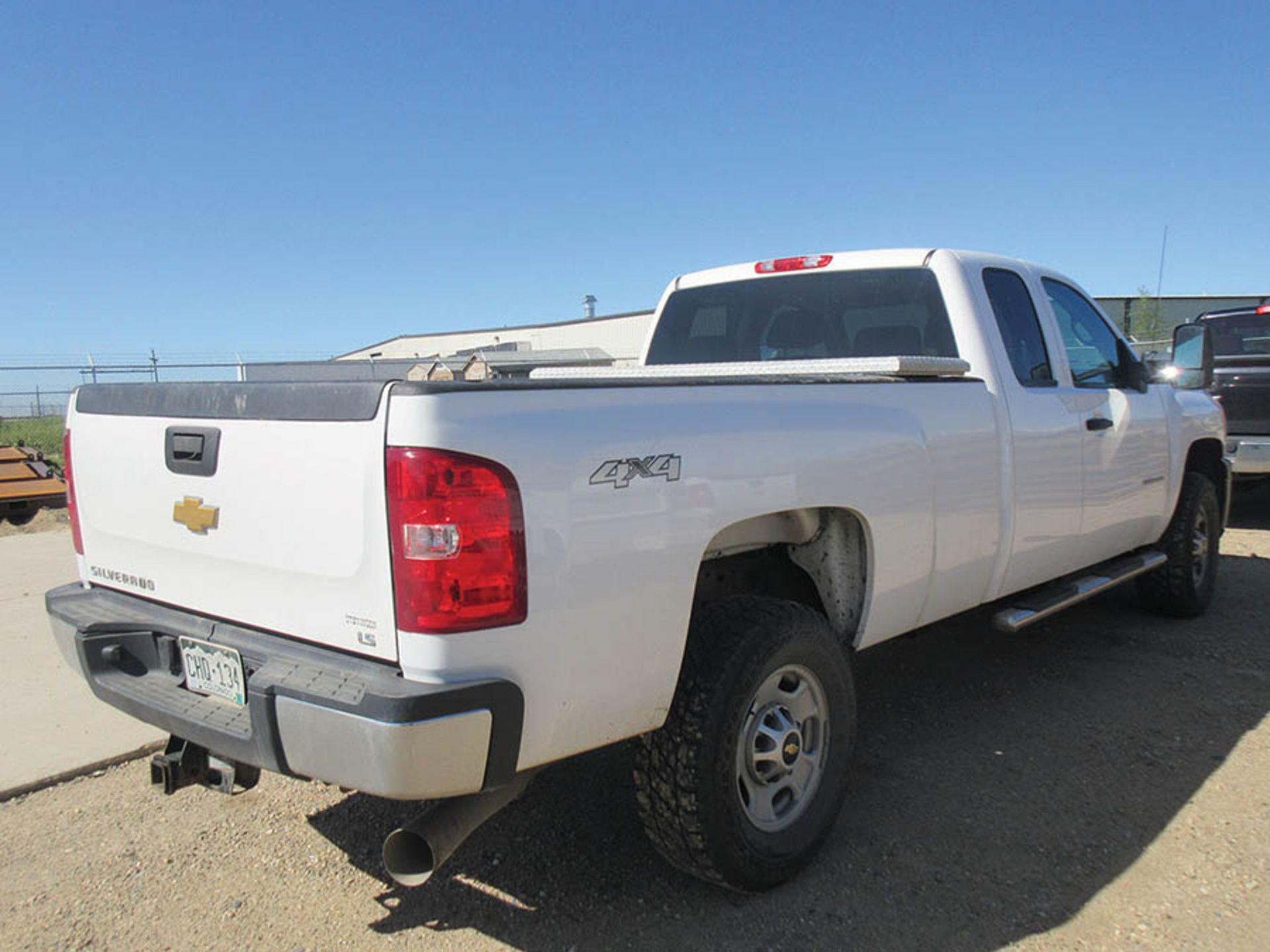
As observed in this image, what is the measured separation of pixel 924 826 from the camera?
10.8 ft

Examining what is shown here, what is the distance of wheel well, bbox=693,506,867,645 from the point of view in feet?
10.1

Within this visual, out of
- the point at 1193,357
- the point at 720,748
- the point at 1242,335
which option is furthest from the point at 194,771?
the point at 1242,335

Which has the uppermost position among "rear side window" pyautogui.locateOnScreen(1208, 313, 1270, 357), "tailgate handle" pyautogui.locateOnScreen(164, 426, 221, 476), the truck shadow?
"rear side window" pyautogui.locateOnScreen(1208, 313, 1270, 357)

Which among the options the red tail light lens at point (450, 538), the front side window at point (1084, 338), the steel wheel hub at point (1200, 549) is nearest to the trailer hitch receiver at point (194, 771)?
the red tail light lens at point (450, 538)

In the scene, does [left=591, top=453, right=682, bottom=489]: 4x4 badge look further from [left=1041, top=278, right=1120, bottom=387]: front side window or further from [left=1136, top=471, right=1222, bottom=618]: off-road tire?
[left=1136, top=471, right=1222, bottom=618]: off-road tire

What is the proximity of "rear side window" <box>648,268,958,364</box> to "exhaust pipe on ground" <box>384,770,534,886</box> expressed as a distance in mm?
2624

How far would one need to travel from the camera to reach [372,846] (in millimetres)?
3246

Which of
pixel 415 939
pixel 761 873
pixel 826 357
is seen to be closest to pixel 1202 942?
pixel 761 873

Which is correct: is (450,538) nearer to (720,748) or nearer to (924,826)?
(720,748)

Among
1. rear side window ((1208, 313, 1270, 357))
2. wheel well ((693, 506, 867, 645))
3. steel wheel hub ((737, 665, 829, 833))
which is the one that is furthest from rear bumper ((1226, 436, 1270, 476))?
steel wheel hub ((737, 665, 829, 833))

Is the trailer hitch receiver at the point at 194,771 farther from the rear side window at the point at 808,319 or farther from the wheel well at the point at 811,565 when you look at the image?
the rear side window at the point at 808,319

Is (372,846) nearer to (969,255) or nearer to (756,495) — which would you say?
(756,495)

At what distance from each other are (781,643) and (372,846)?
1.64 m

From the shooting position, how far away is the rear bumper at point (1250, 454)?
350 inches
